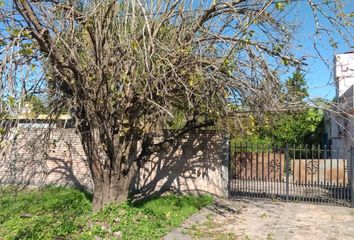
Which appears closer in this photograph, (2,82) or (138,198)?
(2,82)

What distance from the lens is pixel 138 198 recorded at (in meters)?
10.9

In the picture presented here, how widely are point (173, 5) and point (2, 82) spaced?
11.6ft

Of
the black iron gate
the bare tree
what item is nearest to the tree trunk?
the bare tree

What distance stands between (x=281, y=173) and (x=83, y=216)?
625cm

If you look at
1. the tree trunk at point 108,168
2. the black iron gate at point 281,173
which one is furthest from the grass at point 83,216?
the black iron gate at point 281,173

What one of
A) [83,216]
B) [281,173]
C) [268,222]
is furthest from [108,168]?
[281,173]

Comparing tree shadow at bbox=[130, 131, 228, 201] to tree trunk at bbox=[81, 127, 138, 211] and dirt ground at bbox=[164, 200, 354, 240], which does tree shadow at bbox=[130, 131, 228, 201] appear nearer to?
dirt ground at bbox=[164, 200, 354, 240]

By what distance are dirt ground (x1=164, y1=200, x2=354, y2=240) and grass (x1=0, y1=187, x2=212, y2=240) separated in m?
0.45

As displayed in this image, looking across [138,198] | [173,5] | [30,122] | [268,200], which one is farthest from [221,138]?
[30,122]

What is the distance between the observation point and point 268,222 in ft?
27.8

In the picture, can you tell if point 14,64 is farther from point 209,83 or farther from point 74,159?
point 74,159

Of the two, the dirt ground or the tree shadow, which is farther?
the tree shadow

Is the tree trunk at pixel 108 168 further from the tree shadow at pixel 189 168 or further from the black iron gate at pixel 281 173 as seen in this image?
the black iron gate at pixel 281 173

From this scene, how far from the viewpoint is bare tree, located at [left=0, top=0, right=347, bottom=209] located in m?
6.82
